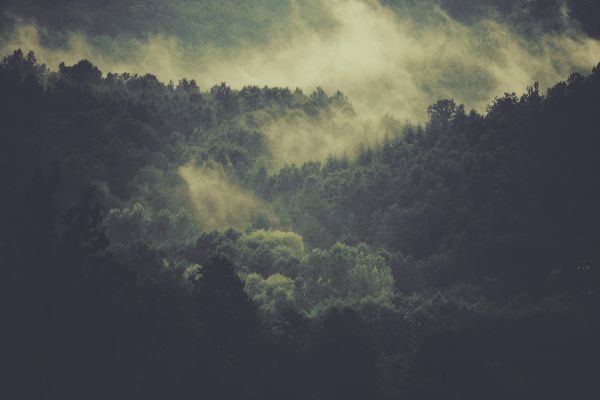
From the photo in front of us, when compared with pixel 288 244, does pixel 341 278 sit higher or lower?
lower

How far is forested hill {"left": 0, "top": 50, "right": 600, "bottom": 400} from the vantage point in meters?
75.4

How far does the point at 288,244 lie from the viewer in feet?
431

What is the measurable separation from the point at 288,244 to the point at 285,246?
3.51m

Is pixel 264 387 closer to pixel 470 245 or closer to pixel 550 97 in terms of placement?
pixel 470 245

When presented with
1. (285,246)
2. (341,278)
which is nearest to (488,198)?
(285,246)

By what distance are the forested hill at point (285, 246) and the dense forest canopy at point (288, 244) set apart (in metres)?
0.21

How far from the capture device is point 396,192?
139500mm

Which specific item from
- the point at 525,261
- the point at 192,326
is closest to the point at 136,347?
the point at 192,326

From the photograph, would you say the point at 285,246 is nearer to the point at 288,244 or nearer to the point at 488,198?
the point at 288,244

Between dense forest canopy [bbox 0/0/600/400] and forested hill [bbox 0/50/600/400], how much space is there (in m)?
0.21

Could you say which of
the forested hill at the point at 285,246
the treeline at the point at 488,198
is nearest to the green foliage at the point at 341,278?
the forested hill at the point at 285,246

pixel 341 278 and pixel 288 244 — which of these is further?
pixel 288 244

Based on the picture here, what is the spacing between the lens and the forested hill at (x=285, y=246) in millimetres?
75375

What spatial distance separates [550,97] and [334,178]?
104 feet
